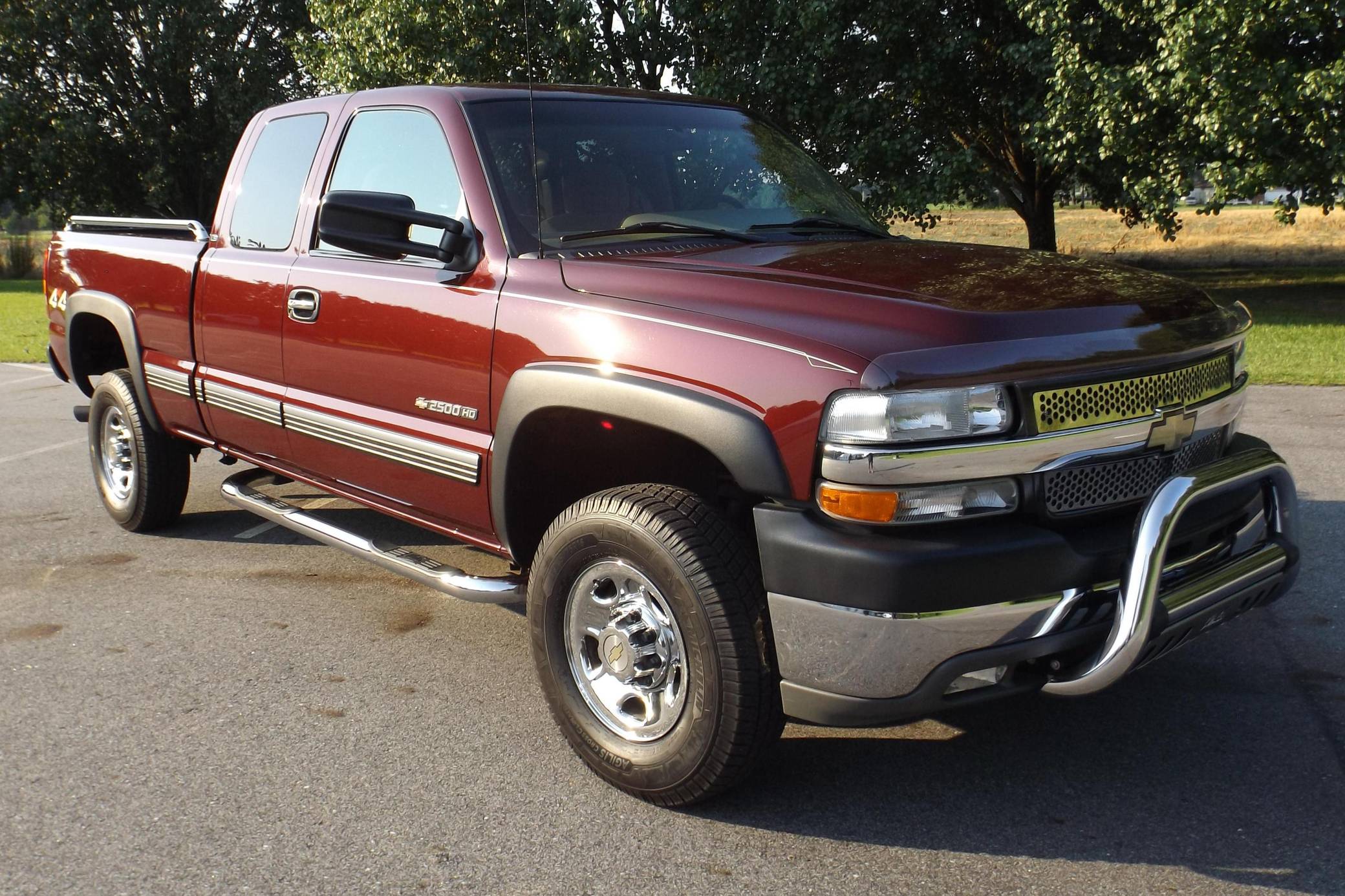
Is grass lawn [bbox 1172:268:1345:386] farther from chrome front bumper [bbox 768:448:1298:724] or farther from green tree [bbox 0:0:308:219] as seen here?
green tree [bbox 0:0:308:219]

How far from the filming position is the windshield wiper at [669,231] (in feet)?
Answer: 12.7

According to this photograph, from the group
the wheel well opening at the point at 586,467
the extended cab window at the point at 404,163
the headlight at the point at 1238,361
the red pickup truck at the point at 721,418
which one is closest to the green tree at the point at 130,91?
the extended cab window at the point at 404,163

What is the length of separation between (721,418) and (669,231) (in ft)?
3.86

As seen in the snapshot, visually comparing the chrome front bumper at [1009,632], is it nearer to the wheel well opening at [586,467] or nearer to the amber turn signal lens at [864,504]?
the amber turn signal lens at [864,504]

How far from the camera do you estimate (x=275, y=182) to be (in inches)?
194

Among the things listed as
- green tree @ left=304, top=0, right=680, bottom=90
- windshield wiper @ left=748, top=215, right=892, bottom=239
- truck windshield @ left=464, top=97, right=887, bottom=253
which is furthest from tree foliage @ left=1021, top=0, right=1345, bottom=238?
truck windshield @ left=464, top=97, right=887, bottom=253

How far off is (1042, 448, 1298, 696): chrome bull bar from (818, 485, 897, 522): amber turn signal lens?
58 centimetres

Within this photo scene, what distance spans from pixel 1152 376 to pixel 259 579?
388 cm

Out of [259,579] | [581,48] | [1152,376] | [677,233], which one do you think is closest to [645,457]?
[677,233]

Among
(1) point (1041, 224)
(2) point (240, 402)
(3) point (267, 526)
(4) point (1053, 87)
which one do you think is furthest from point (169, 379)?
(1) point (1041, 224)

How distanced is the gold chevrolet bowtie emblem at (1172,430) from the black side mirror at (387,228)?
6.66 feet

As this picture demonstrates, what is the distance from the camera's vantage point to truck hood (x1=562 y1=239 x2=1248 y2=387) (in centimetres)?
280

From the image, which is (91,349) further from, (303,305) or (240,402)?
(303,305)

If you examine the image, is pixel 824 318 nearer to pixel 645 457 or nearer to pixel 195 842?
pixel 645 457
